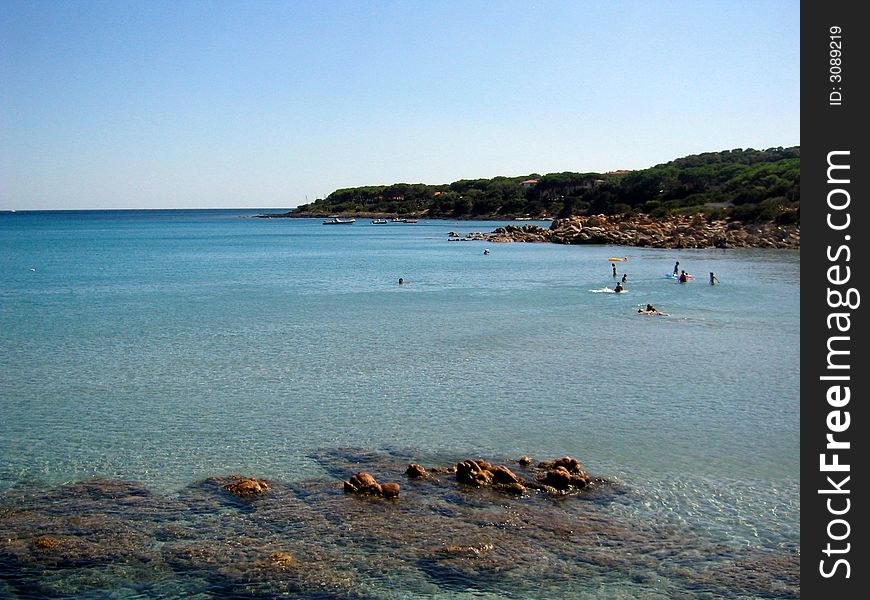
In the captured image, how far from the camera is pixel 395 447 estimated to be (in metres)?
16.2

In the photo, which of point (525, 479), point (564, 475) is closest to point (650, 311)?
point (525, 479)

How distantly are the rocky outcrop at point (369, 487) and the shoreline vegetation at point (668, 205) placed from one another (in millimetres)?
68213

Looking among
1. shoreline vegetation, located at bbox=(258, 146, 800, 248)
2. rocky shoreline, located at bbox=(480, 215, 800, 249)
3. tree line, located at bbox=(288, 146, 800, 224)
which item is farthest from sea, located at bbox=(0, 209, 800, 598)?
tree line, located at bbox=(288, 146, 800, 224)

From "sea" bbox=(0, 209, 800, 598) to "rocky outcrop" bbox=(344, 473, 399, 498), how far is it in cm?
21

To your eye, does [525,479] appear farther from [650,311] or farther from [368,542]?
[650,311]

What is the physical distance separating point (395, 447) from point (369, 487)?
9.15ft

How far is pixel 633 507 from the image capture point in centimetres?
1304

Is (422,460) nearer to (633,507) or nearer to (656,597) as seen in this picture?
(633,507)

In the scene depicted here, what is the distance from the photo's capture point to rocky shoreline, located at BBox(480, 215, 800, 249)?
74.6m

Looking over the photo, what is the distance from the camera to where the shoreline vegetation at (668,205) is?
78812 millimetres

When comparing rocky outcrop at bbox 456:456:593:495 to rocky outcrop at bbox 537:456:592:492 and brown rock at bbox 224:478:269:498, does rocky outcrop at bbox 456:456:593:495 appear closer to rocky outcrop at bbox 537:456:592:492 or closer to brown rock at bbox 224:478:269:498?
rocky outcrop at bbox 537:456:592:492

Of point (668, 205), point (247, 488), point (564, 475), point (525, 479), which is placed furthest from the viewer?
point (668, 205)

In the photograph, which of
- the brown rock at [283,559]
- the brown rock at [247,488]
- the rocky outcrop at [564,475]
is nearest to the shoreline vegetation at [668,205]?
the rocky outcrop at [564,475]
